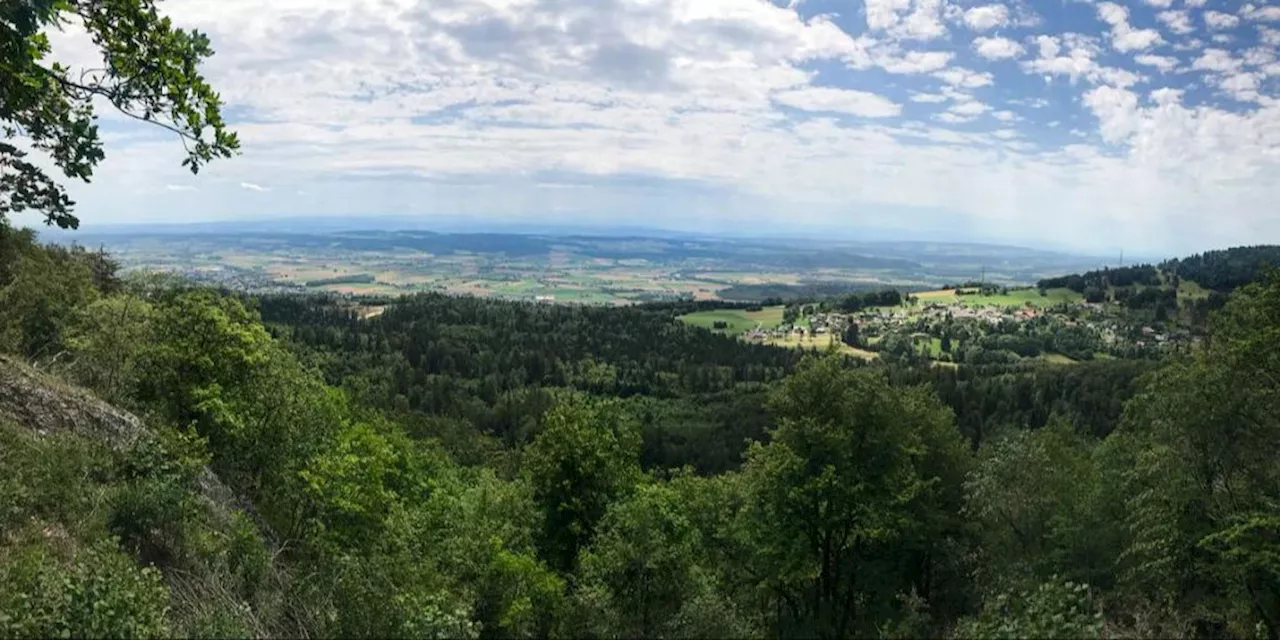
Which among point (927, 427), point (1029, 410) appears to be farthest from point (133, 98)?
point (1029, 410)

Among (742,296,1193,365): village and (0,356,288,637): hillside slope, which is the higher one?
(0,356,288,637): hillside slope

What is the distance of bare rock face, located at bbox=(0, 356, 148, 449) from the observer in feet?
55.4

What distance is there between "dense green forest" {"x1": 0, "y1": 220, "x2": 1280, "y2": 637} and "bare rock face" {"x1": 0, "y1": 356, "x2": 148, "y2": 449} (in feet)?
0.36

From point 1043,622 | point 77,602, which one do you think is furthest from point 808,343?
point 77,602

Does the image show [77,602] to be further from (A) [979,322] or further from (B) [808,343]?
(A) [979,322]

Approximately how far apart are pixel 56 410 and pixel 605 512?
62.3ft

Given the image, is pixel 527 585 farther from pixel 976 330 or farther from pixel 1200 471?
pixel 976 330

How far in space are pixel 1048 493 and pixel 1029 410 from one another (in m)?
103

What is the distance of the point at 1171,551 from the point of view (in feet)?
65.1

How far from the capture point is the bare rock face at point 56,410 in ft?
55.4

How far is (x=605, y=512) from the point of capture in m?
30.4

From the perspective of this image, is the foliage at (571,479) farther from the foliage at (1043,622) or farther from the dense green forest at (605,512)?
the foliage at (1043,622)

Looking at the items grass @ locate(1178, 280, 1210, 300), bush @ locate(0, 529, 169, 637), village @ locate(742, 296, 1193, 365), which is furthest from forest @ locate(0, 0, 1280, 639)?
grass @ locate(1178, 280, 1210, 300)

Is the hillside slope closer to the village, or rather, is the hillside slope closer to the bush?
the bush
